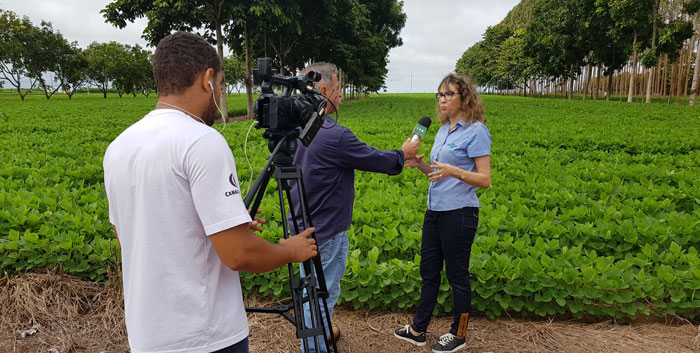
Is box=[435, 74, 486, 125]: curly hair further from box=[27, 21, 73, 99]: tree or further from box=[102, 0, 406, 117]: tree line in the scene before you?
box=[27, 21, 73, 99]: tree

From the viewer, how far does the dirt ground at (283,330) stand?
142 inches

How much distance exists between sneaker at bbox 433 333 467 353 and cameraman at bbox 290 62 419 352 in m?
1.11

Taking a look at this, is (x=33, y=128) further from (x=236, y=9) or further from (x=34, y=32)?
(x=34, y=32)

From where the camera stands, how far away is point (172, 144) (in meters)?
1.43

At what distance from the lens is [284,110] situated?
6.79ft

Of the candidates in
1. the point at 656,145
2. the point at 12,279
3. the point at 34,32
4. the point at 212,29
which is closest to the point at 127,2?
the point at 212,29

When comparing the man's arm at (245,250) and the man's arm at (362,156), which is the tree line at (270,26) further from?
the man's arm at (245,250)

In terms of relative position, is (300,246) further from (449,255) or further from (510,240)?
(510,240)

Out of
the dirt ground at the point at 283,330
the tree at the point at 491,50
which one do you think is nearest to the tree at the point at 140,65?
the tree at the point at 491,50

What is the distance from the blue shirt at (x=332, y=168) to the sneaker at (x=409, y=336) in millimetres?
1315

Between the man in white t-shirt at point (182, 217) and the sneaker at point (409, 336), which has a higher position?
the man in white t-shirt at point (182, 217)

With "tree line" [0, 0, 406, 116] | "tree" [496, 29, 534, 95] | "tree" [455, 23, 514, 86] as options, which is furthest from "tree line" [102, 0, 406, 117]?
"tree" [455, 23, 514, 86]

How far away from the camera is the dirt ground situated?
3615 millimetres

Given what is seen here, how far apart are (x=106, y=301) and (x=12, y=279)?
1007mm
